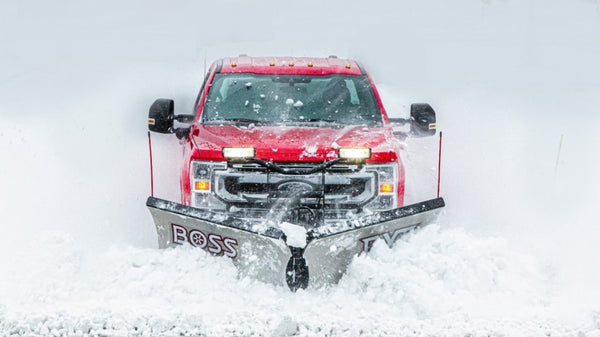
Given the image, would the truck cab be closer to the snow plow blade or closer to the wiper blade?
the wiper blade

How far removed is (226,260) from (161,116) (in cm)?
153

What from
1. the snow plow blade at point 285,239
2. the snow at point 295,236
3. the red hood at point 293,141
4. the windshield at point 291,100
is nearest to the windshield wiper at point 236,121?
the windshield at point 291,100

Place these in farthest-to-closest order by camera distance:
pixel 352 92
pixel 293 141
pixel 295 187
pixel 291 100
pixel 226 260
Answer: pixel 352 92 < pixel 291 100 < pixel 293 141 < pixel 295 187 < pixel 226 260

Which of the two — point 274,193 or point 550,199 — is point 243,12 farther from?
point 274,193

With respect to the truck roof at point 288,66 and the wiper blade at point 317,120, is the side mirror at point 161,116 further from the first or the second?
the wiper blade at point 317,120

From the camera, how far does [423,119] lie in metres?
5.55

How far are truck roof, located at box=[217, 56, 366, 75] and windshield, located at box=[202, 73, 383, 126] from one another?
6 centimetres

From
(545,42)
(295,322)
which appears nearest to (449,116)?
(295,322)

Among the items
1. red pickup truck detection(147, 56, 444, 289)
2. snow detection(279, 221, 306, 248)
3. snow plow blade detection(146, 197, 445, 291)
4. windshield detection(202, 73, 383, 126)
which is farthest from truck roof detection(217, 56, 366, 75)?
snow detection(279, 221, 306, 248)

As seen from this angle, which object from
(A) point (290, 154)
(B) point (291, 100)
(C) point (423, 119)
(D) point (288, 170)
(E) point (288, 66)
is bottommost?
(D) point (288, 170)

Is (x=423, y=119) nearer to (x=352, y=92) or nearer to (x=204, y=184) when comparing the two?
(x=352, y=92)

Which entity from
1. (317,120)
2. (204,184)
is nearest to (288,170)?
(204,184)

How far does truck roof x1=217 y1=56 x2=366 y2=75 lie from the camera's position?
615cm

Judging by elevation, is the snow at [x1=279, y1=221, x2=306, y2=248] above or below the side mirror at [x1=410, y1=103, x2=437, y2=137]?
below
